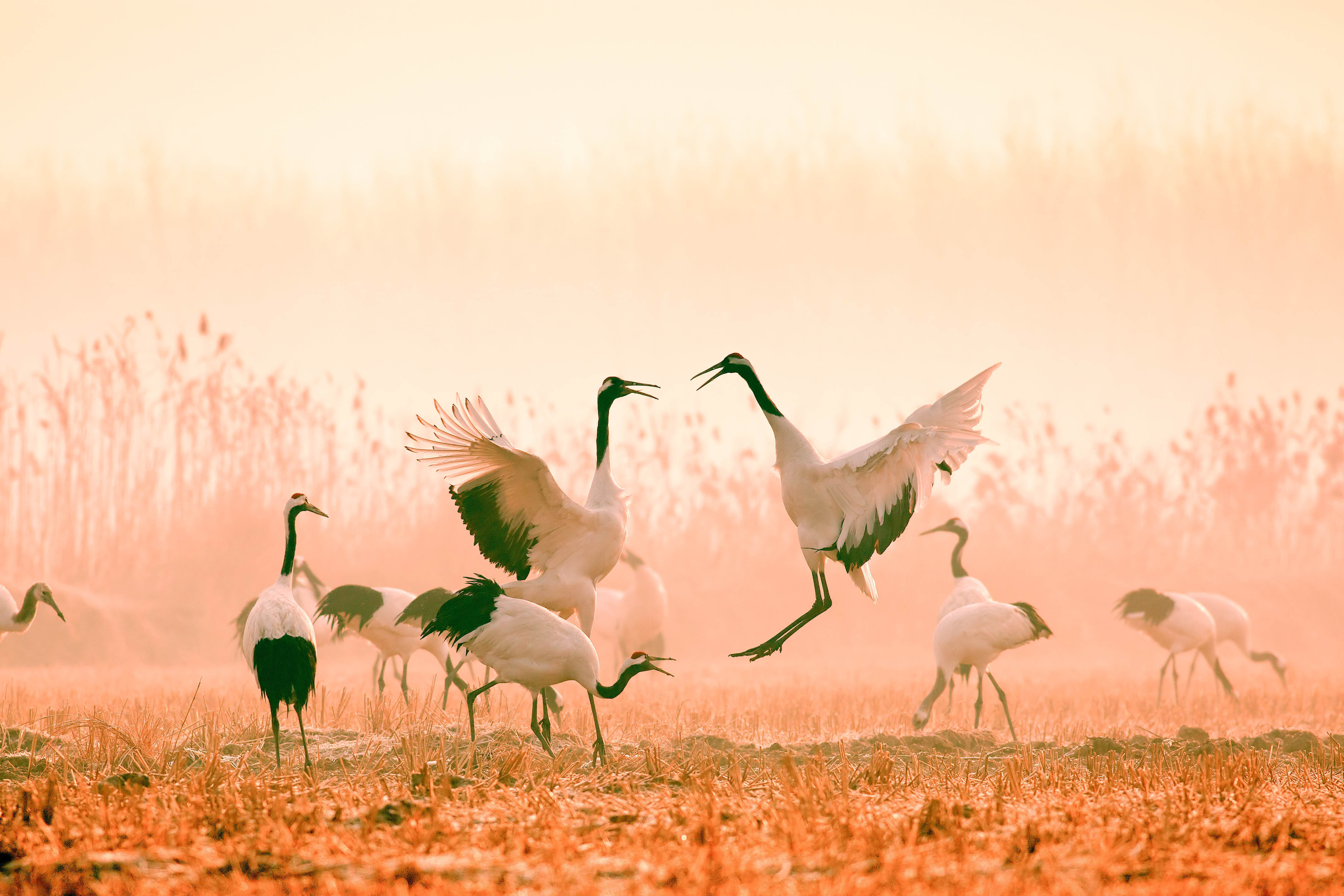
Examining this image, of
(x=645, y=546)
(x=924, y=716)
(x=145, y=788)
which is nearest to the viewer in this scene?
(x=145, y=788)

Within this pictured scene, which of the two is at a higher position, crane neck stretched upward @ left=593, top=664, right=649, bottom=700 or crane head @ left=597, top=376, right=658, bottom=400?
Result: crane head @ left=597, top=376, right=658, bottom=400

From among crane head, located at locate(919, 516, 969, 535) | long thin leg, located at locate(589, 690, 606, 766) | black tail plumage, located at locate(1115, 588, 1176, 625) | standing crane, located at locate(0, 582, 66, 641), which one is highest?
crane head, located at locate(919, 516, 969, 535)

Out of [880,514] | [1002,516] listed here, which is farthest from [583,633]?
[1002,516]

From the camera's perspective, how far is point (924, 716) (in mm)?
9688

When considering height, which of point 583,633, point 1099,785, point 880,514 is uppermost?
point 880,514

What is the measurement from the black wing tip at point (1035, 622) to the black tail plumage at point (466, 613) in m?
4.57

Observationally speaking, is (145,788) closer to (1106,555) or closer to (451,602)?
(451,602)

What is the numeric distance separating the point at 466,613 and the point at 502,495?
3.15ft

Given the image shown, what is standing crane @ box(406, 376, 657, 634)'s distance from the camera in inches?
304

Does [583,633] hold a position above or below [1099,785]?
above

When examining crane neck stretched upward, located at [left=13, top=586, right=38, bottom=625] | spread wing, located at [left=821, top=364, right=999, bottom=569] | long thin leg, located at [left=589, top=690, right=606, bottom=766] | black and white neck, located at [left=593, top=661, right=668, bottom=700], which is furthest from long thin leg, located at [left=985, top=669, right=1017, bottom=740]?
crane neck stretched upward, located at [left=13, top=586, right=38, bottom=625]

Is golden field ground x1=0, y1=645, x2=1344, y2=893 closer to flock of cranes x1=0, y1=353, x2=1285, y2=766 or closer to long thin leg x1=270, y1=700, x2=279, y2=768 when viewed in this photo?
long thin leg x1=270, y1=700, x2=279, y2=768

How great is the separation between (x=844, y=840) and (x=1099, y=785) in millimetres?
2164

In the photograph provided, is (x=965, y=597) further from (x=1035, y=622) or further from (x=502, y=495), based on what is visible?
(x=502, y=495)
